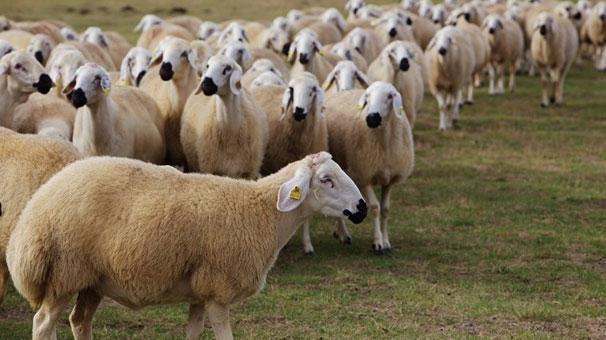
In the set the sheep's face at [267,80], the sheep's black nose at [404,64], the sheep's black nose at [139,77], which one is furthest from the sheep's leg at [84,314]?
the sheep's black nose at [404,64]

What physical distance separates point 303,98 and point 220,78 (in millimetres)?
797

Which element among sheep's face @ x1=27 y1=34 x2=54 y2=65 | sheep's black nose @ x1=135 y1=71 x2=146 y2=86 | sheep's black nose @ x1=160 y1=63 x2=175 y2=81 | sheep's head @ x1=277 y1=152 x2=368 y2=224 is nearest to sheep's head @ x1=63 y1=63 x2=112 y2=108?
sheep's black nose @ x1=160 y1=63 x2=175 y2=81

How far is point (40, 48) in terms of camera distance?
15.2 meters

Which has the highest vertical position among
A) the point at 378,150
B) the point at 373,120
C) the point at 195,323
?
the point at 373,120

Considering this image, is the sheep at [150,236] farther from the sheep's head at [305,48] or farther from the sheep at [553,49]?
the sheep at [553,49]

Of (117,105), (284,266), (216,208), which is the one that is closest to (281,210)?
(216,208)

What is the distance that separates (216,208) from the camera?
677 centimetres

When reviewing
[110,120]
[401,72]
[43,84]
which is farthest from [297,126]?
[401,72]

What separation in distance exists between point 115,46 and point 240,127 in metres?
8.89

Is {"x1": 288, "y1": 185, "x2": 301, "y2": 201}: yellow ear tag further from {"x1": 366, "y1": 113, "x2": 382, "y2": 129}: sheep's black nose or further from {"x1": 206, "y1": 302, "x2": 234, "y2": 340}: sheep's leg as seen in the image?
{"x1": 366, "y1": 113, "x2": 382, "y2": 129}: sheep's black nose

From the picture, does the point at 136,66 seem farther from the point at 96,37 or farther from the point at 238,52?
the point at 96,37

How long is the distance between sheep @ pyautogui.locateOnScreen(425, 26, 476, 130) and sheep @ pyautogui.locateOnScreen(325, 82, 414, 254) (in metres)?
7.06

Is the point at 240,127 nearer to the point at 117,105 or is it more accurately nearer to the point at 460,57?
the point at 117,105

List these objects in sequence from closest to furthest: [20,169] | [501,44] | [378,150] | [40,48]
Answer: [20,169] < [378,150] < [40,48] < [501,44]
